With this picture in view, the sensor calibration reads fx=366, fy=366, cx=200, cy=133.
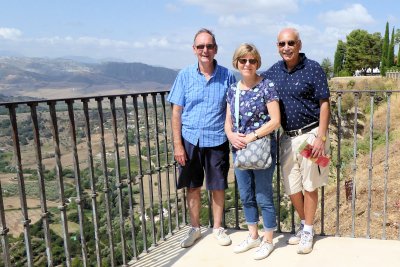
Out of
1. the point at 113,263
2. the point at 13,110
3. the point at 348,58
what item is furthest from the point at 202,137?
the point at 348,58

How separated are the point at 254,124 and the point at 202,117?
47 centimetres

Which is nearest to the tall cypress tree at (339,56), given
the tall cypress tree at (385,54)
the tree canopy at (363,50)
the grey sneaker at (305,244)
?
the tree canopy at (363,50)

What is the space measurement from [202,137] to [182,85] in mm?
491

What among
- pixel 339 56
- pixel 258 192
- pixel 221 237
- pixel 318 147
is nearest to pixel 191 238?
pixel 221 237

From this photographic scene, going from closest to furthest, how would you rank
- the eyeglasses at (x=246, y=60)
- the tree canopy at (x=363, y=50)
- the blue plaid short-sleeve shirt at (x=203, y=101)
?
the eyeglasses at (x=246, y=60) < the blue plaid short-sleeve shirt at (x=203, y=101) < the tree canopy at (x=363, y=50)

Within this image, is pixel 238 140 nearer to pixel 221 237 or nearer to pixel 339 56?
pixel 221 237

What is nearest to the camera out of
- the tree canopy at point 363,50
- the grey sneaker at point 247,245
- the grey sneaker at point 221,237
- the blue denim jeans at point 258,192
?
the blue denim jeans at point 258,192

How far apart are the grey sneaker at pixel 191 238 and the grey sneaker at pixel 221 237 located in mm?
169

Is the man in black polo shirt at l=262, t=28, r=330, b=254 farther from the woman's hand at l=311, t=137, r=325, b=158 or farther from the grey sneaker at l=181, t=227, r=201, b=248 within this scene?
the grey sneaker at l=181, t=227, r=201, b=248

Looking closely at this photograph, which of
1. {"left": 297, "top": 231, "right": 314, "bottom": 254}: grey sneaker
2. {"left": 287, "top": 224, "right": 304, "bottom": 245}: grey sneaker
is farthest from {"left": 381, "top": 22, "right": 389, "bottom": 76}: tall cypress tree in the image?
{"left": 297, "top": 231, "right": 314, "bottom": 254}: grey sneaker

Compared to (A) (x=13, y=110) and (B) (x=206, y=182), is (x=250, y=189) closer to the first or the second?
(B) (x=206, y=182)

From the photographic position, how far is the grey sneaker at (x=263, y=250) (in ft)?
10.4

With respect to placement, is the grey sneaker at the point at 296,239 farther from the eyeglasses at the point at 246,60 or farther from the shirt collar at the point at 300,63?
the eyeglasses at the point at 246,60

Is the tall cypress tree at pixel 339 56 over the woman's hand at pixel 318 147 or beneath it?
over
